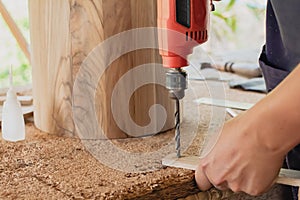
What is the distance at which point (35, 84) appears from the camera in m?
1.00

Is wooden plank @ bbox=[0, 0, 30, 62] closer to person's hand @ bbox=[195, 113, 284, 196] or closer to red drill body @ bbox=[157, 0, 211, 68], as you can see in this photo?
red drill body @ bbox=[157, 0, 211, 68]

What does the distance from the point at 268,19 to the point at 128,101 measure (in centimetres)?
27

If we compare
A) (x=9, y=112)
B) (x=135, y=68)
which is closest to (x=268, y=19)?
(x=135, y=68)

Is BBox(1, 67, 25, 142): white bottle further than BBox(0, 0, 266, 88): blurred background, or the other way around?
BBox(0, 0, 266, 88): blurred background

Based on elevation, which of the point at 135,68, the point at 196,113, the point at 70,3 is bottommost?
the point at 196,113

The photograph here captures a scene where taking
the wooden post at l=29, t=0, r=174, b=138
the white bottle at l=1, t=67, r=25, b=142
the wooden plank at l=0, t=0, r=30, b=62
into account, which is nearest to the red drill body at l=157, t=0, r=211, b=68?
the wooden post at l=29, t=0, r=174, b=138

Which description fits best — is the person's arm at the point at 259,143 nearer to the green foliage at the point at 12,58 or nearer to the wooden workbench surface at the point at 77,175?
the wooden workbench surface at the point at 77,175

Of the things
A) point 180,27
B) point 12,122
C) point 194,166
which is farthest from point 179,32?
point 12,122

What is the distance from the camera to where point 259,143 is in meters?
0.63

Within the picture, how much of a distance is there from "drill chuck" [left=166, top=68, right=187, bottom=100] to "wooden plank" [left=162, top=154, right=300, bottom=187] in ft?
0.33

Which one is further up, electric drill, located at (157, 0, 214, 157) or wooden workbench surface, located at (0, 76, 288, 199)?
electric drill, located at (157, 0, 214, 157)

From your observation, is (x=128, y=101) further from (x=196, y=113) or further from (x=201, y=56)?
(x=201, y=56)

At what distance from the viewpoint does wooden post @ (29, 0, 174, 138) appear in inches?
35.2

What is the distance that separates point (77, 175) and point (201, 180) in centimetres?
18
